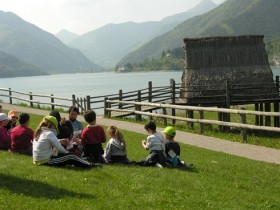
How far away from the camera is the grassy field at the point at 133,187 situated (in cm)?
787

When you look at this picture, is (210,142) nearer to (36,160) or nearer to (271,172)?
(271,172)

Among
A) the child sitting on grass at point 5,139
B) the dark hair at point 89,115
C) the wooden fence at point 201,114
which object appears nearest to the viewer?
the dark hair at point 89,115

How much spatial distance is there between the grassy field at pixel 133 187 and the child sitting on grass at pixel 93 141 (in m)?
0.66

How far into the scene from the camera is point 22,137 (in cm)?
1168

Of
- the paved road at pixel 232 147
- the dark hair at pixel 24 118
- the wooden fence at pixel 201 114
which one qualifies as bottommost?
the paved road at pixel 232 147

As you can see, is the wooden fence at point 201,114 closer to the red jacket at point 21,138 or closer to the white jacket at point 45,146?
the red jacket at point 21,138

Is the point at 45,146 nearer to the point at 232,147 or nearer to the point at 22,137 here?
the point at 22,137

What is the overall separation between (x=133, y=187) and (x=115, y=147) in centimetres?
232

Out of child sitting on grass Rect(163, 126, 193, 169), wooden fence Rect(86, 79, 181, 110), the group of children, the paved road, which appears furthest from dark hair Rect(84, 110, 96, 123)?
wooden fence Rect(86, 79, 181, 110)

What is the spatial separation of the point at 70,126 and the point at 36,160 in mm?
1868

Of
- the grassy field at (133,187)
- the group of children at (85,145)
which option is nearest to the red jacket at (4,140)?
the group of children at (85,145)

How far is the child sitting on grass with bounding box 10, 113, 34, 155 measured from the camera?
37.7 ft

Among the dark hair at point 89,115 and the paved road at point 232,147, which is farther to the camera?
the paved road at point 232,147


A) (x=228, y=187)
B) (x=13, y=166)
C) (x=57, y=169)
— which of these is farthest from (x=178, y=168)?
(x=13, y=166)
